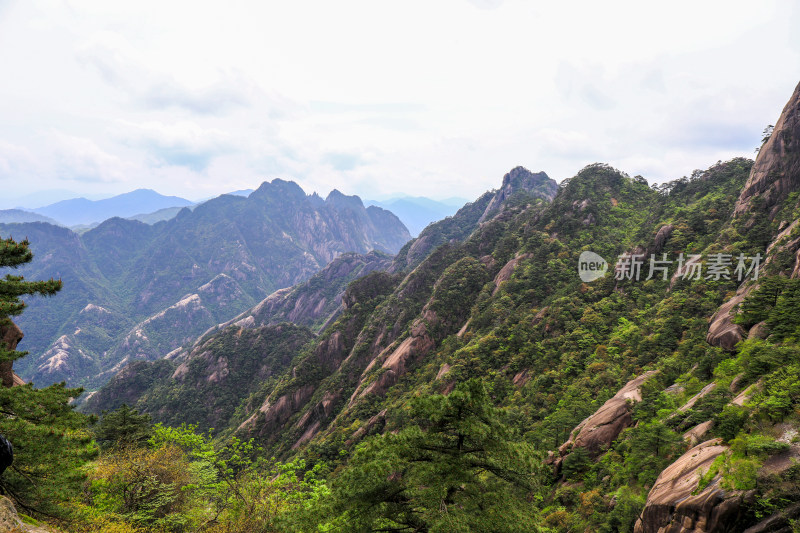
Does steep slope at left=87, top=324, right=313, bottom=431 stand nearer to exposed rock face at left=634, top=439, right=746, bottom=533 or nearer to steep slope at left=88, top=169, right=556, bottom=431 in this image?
steep slope at left=88, top=169, right=556, bottom=431

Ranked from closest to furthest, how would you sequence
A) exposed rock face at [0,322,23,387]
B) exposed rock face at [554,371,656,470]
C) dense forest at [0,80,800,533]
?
dense forest at [0,80,800,533], exposed rock face at [0,322,23,387], exposed rock face at [554,371,656,470]

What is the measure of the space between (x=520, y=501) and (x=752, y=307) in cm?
1879

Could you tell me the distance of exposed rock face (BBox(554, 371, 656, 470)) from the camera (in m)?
18.9

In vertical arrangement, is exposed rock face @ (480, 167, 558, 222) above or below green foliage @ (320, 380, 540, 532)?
above

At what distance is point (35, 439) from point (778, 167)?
56.3 meters

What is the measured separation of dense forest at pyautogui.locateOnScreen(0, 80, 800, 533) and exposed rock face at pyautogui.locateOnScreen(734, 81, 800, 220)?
183 millimetres

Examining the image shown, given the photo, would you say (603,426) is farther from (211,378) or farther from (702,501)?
(211,378)

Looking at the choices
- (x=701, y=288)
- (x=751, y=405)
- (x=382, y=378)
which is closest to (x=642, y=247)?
(x=701, y=288)

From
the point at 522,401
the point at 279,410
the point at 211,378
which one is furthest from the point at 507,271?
the point at 211,378

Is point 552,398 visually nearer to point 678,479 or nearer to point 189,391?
point 678,479

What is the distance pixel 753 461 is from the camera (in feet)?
30.1

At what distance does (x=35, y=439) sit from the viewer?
10.7m

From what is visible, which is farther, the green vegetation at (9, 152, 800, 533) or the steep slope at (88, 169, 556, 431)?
the steep slope at (88, 169, 556, 431)

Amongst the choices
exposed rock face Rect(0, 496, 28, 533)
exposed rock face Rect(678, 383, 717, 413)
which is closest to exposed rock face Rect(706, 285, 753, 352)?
exposed rock face Rect(678, 383, 717, 413)
